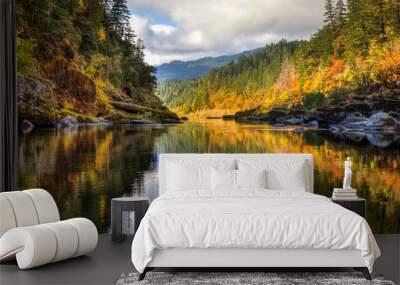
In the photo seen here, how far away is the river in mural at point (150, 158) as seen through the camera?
7.93m

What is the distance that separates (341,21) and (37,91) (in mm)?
3769

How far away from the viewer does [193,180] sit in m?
7.12

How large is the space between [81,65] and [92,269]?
334 centimetres

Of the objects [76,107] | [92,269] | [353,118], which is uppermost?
[76,107]

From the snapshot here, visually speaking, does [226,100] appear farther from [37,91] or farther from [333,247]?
[333,247]

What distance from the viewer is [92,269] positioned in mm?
5715

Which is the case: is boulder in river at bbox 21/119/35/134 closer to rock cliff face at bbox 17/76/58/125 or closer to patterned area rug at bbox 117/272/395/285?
rock cliff face at bbox 17/76/58/125

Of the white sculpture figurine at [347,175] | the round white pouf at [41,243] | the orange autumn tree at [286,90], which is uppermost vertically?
the orange autumn tree at [286,90]

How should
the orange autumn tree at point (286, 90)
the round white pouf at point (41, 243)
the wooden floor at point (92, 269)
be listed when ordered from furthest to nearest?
the orange autumn tree at point (286, 90) < the round white pouf at point (41, 243) < the wooden floor at point (92, 269)

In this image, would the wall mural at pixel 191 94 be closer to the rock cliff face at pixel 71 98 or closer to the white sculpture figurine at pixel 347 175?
the rock cliff face at pixel 71 98

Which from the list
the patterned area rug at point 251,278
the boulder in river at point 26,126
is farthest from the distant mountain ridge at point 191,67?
the patterned area rug at point 251,278

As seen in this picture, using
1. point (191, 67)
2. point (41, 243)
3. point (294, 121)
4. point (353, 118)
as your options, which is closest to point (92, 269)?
point (41, 243)

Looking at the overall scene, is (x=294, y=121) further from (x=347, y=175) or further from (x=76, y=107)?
(x=76, y=107)

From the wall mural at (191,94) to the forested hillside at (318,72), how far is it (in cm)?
1
